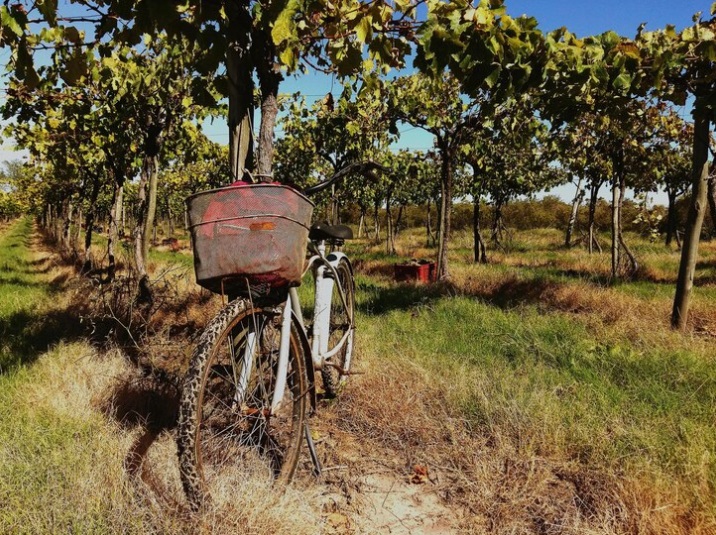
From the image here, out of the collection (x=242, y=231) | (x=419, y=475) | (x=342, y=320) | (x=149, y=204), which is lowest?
(x=419, y=475)

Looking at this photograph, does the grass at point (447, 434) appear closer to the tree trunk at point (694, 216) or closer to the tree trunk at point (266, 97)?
the tree trunk at point (694, 216)

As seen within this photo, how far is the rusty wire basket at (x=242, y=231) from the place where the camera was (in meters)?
1.93

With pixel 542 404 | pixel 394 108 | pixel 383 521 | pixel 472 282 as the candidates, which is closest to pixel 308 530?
pixel 383 521

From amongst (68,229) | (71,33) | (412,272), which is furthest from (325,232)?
(68,229)

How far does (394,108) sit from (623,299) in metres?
4.96

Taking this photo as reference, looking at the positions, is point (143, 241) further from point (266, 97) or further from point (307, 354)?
point (307, 354)

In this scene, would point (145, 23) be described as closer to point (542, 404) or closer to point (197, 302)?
point (542, 404)

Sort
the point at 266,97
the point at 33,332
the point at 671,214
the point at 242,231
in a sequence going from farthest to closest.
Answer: the point at 671,214 → the point at 33,332 → the point at 266,97 → the point at 242,231

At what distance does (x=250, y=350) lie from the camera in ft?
7.35

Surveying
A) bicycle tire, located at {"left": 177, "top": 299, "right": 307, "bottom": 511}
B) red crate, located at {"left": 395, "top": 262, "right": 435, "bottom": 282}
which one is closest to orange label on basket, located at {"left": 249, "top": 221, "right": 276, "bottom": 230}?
bicycle tire, located at {"left": 177, "top": 299, "right": 307, "bottom": 511}

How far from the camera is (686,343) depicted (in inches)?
168

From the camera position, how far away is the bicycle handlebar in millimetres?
2578

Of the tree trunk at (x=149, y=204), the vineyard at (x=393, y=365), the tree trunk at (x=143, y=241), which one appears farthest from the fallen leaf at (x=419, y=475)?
the tree trunk at (x=149, y=204)

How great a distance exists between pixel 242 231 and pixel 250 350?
2.07 ft
